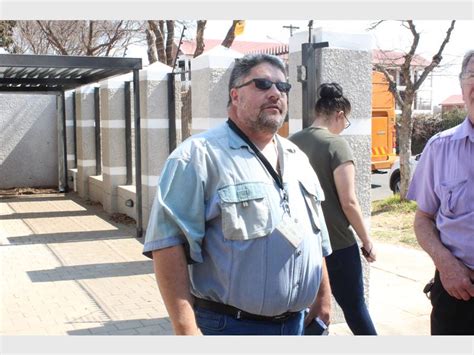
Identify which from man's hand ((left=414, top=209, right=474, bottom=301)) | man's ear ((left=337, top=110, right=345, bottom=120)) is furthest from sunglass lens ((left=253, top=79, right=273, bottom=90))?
man's ear ((left=337, top=110, right=345, bottom=120))

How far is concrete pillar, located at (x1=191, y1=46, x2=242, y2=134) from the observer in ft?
22.0

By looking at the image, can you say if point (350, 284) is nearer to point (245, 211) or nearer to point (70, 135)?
point (245, 211)

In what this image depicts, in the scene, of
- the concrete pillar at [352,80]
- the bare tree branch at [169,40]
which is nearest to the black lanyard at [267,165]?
the concrete pillar at [352,80]

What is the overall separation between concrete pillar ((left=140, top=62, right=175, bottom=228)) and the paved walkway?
91 centimetres

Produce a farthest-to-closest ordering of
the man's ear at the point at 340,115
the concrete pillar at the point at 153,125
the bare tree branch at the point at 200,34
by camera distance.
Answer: the bare tree branch at the point at 200,34
the concrete pillar at the point at 153,125
the man's ear at the point at 340,115

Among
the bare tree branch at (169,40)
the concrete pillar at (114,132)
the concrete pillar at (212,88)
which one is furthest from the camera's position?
the bare tree branch at (169,40)

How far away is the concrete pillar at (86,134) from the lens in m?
12.8

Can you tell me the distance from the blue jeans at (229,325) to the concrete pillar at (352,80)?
102 inches

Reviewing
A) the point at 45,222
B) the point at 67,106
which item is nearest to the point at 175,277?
the point at 45,222

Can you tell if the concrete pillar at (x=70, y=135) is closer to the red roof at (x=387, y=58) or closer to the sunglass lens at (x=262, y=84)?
the red roof at (x=387, y=58)

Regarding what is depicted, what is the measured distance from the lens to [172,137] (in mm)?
9062

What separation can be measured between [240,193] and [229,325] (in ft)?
1.78

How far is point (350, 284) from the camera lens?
150 inches

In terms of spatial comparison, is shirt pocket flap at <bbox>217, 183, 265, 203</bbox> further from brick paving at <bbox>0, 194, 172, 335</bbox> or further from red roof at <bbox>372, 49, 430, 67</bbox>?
red roof at <bbox>372, 49, 430, 67</bbox>
